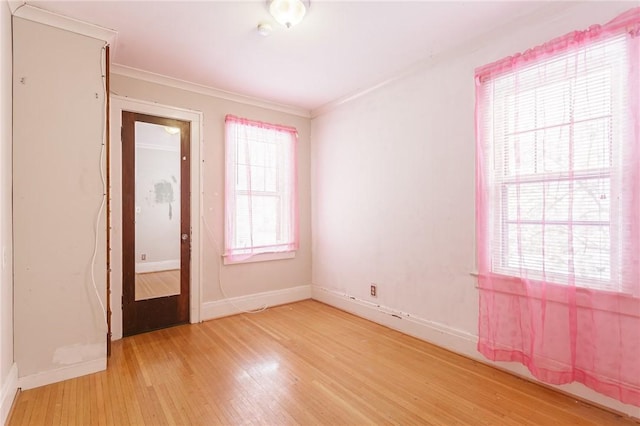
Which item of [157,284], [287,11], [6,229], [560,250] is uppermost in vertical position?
[287,11]

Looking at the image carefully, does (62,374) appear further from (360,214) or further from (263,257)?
(360,214)

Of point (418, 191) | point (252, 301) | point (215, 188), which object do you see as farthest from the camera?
point (252, 301)

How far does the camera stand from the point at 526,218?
2316 millimetres

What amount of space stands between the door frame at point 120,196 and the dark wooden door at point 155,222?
49 millimetres

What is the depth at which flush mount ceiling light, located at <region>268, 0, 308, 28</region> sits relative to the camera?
2.16 m

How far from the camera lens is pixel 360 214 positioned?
3875 millimetres

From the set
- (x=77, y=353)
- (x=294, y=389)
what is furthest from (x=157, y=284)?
(x=294, y=389)

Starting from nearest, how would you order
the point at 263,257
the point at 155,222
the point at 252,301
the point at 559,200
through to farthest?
the point at 559,200, the point at 155,222, the point at 252,301, the point at 263,257

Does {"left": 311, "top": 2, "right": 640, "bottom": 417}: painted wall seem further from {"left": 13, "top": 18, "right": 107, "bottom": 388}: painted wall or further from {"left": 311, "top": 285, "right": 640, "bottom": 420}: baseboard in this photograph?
{"left": 13, "top": 18, "right": 107, "bottom": 388}: painted wall

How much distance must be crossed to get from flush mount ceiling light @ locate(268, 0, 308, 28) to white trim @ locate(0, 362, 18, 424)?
9.61 ft

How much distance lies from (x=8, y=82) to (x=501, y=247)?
12.1 feet

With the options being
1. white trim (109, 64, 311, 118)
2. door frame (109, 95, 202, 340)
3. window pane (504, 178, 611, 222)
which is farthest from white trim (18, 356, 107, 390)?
window pane (504, 178, 611, 222)

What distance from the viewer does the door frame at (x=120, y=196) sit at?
3.15 meters

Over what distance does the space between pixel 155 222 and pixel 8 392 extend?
68.4 inches
